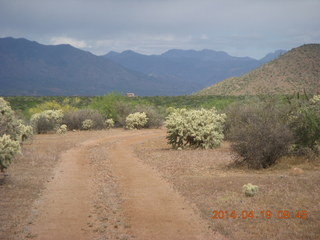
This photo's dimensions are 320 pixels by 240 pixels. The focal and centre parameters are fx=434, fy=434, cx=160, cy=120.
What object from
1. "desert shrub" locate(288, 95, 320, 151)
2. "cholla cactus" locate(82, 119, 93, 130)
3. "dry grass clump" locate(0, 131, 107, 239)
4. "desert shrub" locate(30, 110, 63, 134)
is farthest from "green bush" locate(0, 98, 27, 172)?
"cholla cactus" locate(82, 119, 93, 130)

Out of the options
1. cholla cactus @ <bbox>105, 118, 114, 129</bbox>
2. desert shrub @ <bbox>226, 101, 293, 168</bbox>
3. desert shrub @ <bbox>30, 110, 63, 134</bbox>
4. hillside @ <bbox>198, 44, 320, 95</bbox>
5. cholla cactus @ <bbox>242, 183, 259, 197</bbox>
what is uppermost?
hillside @ <bbox>198, 44, 320, 95</bbox>

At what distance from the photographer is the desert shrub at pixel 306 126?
15.9 meters

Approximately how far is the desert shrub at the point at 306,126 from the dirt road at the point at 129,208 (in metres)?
5.66

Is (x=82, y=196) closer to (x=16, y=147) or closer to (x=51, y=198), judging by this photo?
(x=51, y=198)

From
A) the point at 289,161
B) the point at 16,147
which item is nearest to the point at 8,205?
the point at 16,147

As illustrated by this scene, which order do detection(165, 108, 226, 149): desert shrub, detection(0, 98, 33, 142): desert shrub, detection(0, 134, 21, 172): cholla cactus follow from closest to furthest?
detection(0, 134, 21, 172): cholla cactus < detection(0, 98, 33, 142): desert shrub < detection(165, 108, 226, 149): desert shrub

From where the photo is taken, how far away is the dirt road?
27.7 ft

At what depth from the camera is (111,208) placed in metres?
10.4

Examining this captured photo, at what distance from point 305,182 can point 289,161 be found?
3.90 metres

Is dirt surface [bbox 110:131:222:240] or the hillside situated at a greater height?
the hillside

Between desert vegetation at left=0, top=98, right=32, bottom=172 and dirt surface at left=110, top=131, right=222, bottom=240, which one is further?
desert vegetation at left=0, top=98, right=32, bottom=172

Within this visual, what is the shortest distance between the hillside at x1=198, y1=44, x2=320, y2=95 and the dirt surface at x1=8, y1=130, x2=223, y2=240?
6128cm

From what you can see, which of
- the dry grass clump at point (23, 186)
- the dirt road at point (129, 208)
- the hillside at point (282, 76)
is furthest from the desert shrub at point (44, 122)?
the hillside at point (282, 76)
